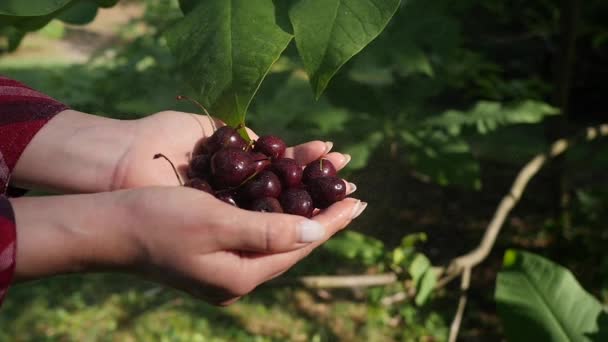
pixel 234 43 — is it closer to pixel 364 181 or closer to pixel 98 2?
pixel 98 2

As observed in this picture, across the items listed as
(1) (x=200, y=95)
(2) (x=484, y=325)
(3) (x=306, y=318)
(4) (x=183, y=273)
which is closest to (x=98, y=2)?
(1) (x=200, y=95)

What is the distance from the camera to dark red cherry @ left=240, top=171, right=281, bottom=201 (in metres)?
1.86

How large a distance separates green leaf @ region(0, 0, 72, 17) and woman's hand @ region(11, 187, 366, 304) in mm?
525

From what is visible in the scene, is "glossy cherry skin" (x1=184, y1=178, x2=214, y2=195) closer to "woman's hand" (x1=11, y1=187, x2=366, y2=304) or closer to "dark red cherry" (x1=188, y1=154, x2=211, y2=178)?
"dark red cherry" (x1=188, y1=154, x2=211, y2=178)

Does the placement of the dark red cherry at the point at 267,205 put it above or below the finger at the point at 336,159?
above

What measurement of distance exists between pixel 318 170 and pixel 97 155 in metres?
0.65

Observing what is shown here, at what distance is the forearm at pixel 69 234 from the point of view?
142 cm

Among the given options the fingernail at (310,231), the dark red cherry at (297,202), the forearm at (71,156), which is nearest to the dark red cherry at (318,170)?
the dark red cherry at (297,202)

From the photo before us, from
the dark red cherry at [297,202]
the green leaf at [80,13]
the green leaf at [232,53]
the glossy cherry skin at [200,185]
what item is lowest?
the dark red cherry at [297,202]

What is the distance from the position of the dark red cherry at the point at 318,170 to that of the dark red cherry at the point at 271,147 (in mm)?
100

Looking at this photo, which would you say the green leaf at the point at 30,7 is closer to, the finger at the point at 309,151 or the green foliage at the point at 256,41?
the green foliage at the point at 256,41

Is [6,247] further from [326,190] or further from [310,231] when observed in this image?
[326,190]

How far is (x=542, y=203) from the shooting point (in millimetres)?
4816

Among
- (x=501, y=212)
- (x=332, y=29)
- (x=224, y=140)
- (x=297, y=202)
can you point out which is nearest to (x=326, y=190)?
(x=297, y=202)
